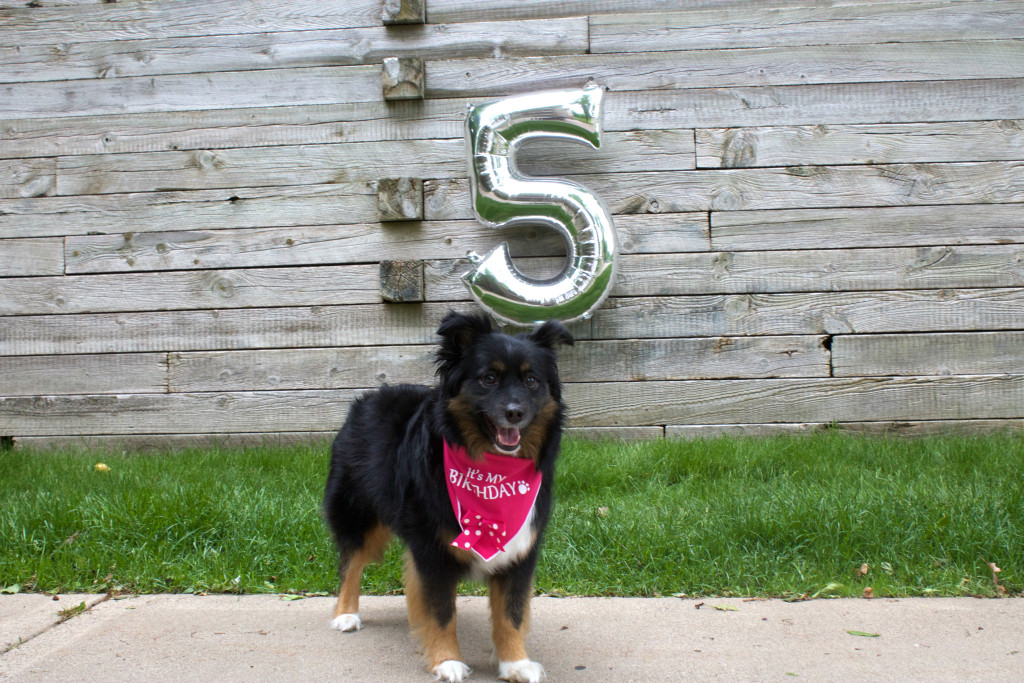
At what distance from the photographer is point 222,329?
5.55 metres

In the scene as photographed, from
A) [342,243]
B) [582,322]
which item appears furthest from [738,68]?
[342,243]

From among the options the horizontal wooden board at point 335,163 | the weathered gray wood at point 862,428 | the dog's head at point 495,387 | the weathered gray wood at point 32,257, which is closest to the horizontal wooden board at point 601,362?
the weathered gray wood at point 862,428

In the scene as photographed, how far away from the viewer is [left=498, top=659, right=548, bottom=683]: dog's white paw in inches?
104

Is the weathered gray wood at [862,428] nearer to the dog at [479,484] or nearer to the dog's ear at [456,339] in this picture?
the dog at [479,484]

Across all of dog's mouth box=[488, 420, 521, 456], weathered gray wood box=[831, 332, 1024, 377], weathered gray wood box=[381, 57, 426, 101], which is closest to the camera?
dog's mouth box=[488, 420, 521, 456]

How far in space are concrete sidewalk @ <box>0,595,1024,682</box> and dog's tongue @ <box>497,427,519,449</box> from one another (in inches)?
31.2

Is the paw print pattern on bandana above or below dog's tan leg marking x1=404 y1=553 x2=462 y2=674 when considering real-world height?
above

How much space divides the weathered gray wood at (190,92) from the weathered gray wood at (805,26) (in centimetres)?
174

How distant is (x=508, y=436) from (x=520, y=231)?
2.79m

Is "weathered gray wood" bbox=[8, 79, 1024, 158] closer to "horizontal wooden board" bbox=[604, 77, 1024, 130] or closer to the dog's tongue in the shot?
"horizontal wooden board" bbox=[604, 77, 1024, 130]

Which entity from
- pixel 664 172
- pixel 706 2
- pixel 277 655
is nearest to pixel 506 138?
pixel 664 172

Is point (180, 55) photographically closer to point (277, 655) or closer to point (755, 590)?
point (277, 655)

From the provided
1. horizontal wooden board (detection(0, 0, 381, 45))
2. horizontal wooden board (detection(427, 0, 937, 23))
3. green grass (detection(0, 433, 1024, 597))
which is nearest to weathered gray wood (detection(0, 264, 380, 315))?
green grass (detection(0, 433, 1024, 597))

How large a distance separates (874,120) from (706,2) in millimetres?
1359
